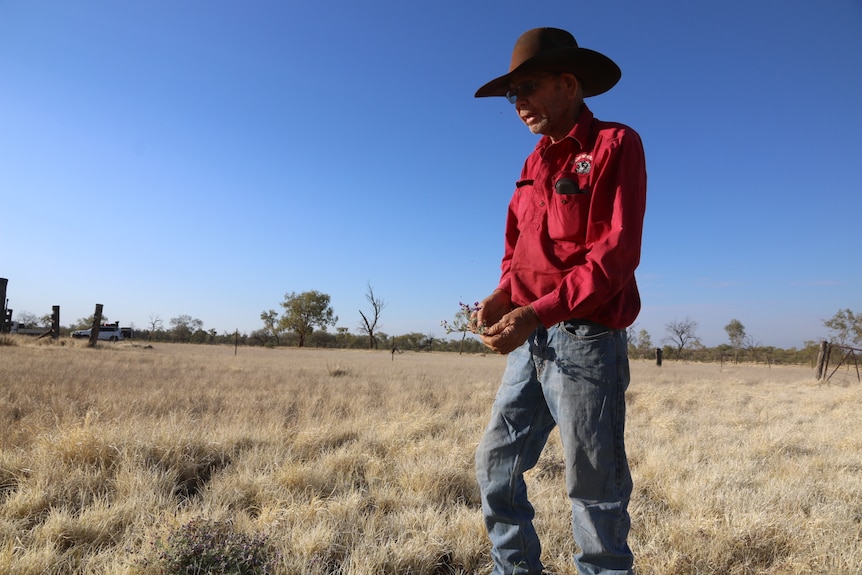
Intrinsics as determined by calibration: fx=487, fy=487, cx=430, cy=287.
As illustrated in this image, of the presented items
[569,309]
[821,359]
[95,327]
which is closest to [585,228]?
[569,309]

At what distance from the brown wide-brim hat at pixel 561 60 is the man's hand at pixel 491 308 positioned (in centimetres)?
90

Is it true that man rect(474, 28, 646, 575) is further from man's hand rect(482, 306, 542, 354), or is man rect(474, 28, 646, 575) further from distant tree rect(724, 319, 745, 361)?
distant tree rect(724, 319, 745, 361)

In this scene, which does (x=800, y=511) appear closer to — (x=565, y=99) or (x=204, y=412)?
(x=565, y=99)

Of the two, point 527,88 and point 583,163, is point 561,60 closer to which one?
point 527,88

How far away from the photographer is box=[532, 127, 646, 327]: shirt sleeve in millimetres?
1582

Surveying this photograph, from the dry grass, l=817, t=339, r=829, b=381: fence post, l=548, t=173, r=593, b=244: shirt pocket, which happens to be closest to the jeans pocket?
l=548, t=173, r=593, b=244: shirt pocket

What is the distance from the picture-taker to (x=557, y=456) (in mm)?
4770

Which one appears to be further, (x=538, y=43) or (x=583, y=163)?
(x=538, y=43)

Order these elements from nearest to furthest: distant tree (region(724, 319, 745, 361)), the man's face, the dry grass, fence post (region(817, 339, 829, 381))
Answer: the man's face, the dry grass, fence post (region(817, 339, 829, 381)), distant tree (region(724, 319, 745, 361))

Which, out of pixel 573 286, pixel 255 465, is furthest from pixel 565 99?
pixel 255 465

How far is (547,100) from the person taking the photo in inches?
75.9

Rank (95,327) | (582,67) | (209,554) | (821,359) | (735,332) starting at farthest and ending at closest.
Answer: (735,332) → (95,327) → (821,359) → (209,554) → (582,67)

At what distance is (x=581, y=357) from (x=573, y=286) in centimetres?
26

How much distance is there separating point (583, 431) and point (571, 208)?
792 millimetres
